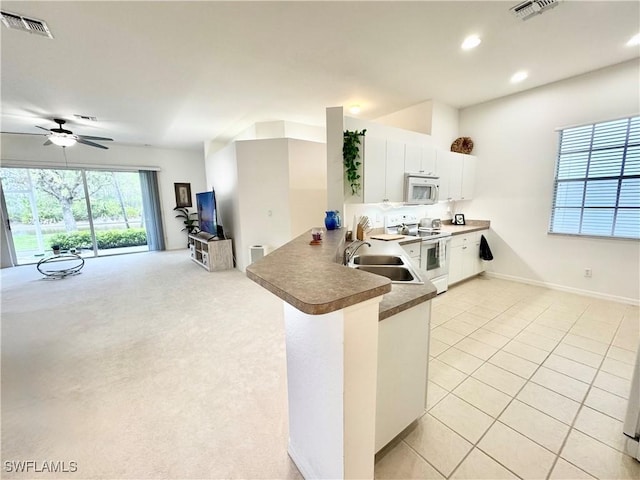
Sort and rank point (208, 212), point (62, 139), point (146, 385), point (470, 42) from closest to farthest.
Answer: point (146, 385), point (470, 42), point (62, 139), point (208, 212)

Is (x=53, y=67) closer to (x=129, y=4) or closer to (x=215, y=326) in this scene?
(x=129, y=4)

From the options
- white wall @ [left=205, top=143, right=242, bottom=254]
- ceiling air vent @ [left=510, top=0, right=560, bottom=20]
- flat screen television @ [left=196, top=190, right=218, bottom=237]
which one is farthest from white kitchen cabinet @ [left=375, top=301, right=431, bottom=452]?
flat screen television @ [left=196, top=190, right=218, bottom=237]

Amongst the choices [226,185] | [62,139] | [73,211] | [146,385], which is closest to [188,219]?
[73,211]

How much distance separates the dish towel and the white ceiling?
2324 mm

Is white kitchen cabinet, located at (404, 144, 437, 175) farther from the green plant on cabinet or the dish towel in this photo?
the green plant on cabinet

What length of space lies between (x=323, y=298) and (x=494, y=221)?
186 inches

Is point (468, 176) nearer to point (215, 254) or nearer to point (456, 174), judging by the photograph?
point (456, 174)

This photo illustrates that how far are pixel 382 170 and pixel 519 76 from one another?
2.23 meters

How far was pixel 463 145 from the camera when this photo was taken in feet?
14.7

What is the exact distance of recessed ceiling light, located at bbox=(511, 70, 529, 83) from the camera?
3282mm

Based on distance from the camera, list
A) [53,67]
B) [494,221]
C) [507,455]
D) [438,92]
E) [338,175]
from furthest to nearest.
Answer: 1. [494,221]
2. [438,92]
3. [338,175]
4. [53,67]
5. [507,455]

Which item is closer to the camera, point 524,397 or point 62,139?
point 524,397

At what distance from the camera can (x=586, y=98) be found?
339 cm

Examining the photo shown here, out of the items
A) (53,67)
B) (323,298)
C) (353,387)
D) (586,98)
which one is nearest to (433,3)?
(323,298)
